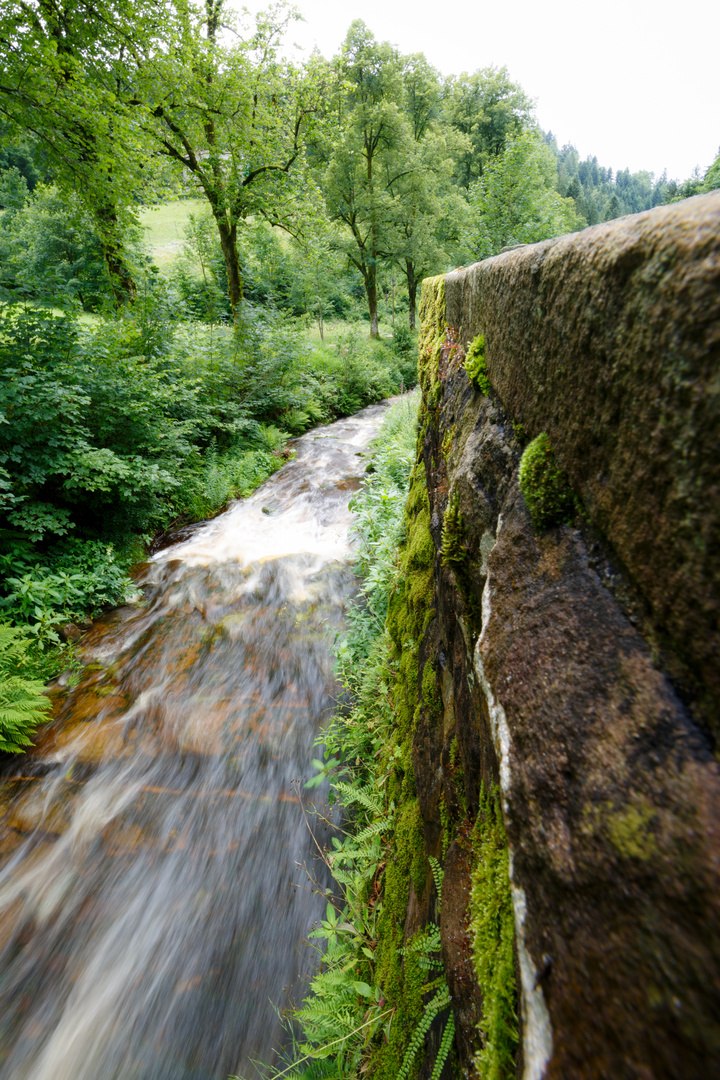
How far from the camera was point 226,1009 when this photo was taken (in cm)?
269

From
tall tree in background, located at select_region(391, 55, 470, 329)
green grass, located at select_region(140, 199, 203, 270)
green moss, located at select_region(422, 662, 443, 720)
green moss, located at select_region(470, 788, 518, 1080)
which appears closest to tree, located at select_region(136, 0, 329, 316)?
tall tree in background, located at select_region(391, 55, 470, 329)

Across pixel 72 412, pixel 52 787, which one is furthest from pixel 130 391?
pixel 52 787

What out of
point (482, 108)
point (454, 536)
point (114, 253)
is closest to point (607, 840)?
point (454, 536)

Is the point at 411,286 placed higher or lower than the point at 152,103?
lower

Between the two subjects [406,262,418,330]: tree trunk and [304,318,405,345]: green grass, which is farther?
[304,318,405,345]: green grass

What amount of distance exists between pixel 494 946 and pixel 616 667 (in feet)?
2.68

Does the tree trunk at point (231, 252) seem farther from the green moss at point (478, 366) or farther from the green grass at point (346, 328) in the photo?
the green moss at point (478, 366)

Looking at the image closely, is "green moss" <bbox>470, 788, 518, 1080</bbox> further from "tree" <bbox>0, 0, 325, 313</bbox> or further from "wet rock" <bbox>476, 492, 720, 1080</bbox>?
"tree" <bbox>0, 0, 325, 313</bbox>

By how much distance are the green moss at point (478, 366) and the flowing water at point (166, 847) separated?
3623 mm

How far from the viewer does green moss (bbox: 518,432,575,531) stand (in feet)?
3.34

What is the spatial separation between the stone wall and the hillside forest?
4.95 metres

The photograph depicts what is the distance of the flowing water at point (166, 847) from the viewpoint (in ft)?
8.66

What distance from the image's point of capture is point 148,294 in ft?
29.2

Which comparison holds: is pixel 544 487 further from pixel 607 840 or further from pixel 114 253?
pixel 114 253
